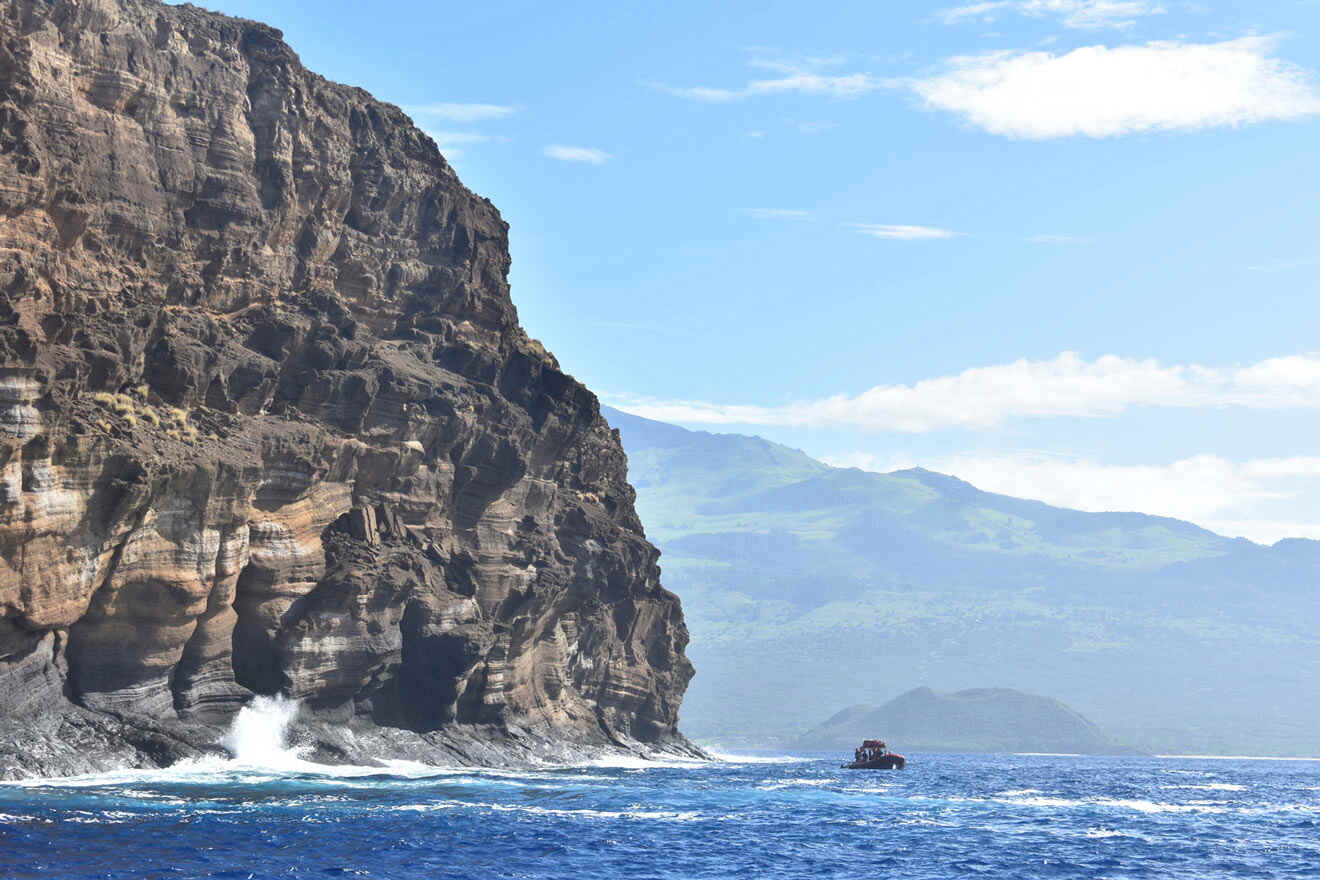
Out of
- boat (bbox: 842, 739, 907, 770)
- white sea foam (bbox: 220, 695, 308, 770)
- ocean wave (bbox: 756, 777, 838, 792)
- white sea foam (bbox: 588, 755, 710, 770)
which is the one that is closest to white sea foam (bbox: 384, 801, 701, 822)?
white sea foam (bbox: 220, 695, 308, 770)

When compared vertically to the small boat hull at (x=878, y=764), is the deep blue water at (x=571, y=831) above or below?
above

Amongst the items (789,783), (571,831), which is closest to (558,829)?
(571,831)

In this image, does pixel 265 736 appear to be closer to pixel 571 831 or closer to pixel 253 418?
pixel 253 418

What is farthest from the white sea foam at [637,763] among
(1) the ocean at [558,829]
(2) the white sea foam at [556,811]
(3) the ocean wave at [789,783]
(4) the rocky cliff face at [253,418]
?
(2) the white sea foam at [556,811]

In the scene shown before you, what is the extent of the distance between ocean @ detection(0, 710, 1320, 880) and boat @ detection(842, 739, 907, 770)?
55.6 metres

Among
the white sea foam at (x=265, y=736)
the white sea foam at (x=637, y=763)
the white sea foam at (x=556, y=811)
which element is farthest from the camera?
the white sea foam at (x=637, y=763)

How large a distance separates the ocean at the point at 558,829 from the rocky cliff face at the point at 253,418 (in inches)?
257

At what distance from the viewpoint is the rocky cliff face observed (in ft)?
267

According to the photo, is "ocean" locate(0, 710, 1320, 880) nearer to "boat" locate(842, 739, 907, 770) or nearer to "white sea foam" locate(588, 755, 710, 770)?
"white sea foam" locate(588, 755, 710, 770)

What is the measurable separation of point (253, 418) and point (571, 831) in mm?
39200

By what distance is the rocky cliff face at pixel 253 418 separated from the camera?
81375mm

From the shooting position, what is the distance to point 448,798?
85.6m

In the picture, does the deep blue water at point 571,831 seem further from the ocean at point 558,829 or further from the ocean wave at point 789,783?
the ocean wave at point 789,783

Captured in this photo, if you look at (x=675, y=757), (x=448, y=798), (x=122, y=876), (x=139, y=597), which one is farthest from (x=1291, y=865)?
(x=675, y=757)
